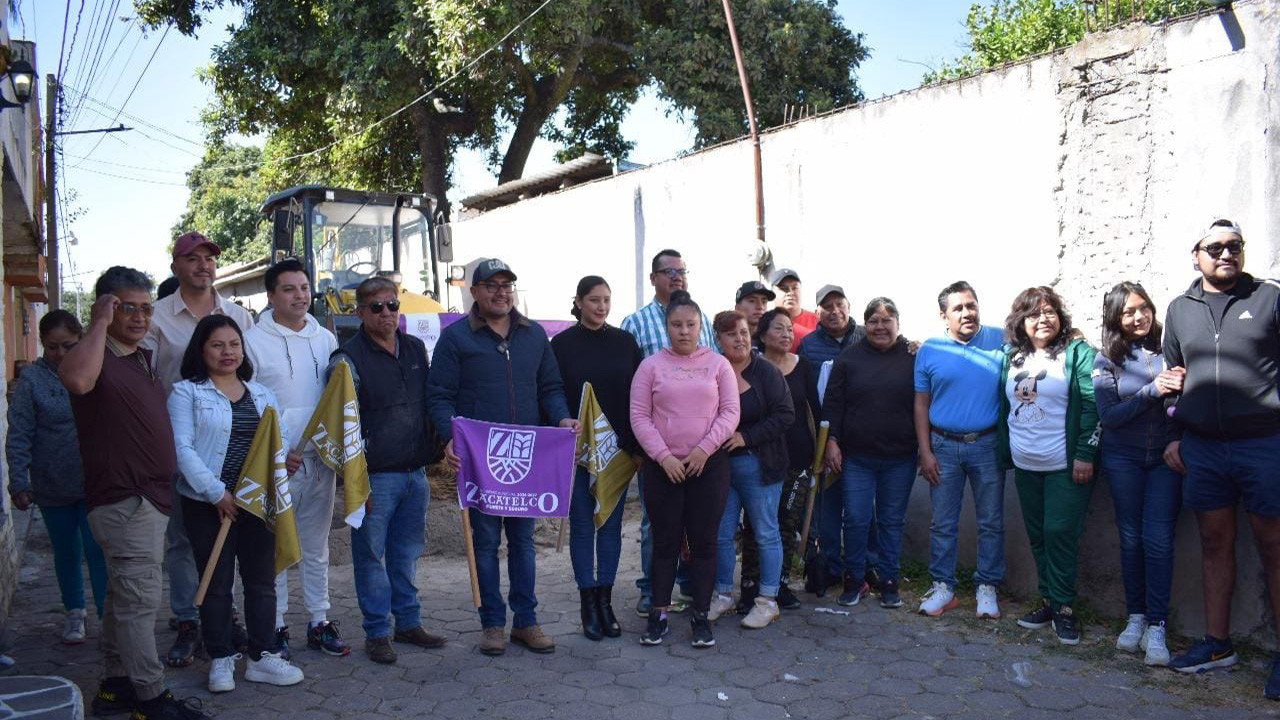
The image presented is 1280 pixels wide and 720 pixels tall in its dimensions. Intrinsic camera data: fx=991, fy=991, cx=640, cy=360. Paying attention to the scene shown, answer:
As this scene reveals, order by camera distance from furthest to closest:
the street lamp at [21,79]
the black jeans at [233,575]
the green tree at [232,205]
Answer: the green tree at [232,205]
the street lamp at [21,79]
the black jeans at [233,575]

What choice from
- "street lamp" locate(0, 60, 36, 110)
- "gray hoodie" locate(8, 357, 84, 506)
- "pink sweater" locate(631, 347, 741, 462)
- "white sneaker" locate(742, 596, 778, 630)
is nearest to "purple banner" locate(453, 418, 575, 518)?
"pink sweater" locate(631, 347, 741, 462)

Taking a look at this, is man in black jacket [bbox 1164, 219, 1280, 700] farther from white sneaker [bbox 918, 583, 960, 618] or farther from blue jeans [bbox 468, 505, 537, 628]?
blue jeans [bbox 468, 505, 537, 628]

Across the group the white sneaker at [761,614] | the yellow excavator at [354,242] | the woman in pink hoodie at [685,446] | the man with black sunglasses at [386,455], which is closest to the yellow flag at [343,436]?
the man with black sunglasses at [386,455]

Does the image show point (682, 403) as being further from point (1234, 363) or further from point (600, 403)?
point (1234, 363)

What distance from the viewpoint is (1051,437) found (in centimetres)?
558

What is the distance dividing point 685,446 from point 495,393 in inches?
42.3

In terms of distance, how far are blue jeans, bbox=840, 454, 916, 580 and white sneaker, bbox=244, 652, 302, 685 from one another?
335 cm

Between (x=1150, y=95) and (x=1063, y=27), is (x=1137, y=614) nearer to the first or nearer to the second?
(x=1150, y=95)

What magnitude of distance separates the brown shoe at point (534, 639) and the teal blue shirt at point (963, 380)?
267 centimetres

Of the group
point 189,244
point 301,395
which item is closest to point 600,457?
point 301,395

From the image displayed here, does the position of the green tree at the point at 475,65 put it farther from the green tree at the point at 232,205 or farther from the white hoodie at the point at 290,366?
the green tree at the point at 232,205

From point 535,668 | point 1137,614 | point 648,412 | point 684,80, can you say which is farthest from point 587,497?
point 684,80

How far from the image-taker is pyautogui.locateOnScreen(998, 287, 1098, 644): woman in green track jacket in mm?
5508

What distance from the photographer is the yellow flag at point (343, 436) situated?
5.01m
